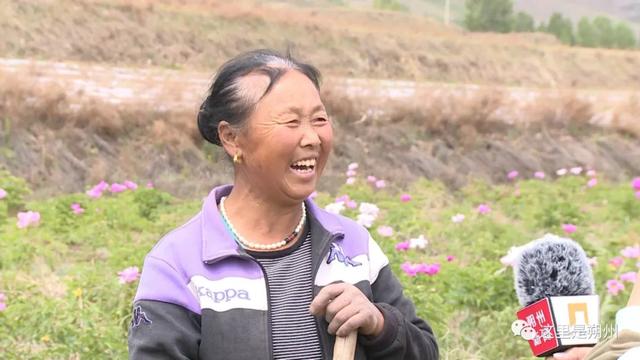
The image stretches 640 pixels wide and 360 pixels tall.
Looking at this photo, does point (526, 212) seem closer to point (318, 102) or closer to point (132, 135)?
point (132, 135)

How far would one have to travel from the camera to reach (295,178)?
1606 millimetres

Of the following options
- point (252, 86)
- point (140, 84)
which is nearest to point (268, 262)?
point (252, 86)

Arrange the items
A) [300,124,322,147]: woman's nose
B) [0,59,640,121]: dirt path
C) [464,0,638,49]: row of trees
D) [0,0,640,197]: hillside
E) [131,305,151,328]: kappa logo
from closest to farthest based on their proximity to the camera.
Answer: [131,305,151,328]: kappa logo
[300,124,322,147]: woman's nose
[0,0,640,197]: hillside
[0,59,640,121]: dirt path
[464,0,638,49]: row of trees

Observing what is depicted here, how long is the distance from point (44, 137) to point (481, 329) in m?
6.27

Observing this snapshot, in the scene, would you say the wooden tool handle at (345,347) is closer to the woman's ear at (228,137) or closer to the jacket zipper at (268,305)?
the jacket zipper at (268,305)

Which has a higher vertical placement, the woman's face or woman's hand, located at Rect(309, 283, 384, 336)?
the woman's face

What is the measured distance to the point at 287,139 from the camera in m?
1.59

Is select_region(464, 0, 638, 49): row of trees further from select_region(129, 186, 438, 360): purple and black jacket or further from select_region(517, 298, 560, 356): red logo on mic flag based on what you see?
select_region(517, 298, 560, 356): red logo on mic flag

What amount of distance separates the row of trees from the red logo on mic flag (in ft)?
73.6

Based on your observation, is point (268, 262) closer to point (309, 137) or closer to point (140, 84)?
point (309, 137)

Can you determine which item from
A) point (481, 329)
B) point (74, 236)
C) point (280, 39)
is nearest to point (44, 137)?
point (74, 236)

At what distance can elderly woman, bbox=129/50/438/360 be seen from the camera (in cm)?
150

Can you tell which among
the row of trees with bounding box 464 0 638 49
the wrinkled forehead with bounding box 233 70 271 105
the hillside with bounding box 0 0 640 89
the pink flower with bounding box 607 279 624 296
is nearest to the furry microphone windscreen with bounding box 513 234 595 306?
the wrinkled forehead with bounding box 233 70 271 105

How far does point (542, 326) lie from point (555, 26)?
2383cm
